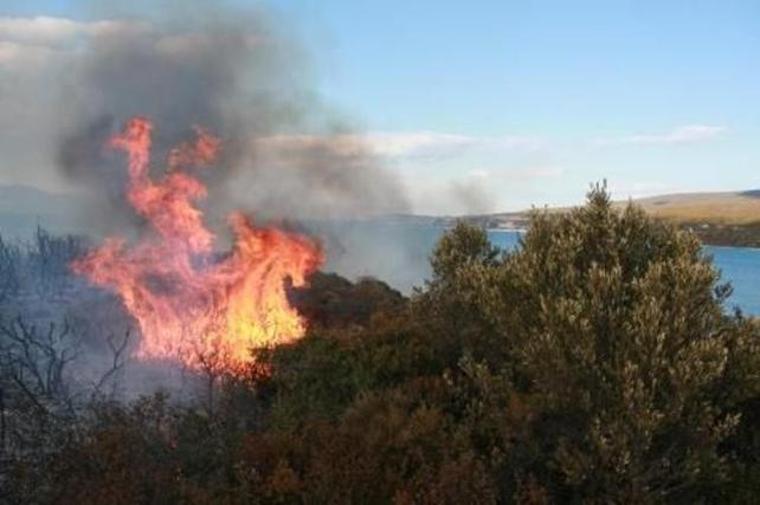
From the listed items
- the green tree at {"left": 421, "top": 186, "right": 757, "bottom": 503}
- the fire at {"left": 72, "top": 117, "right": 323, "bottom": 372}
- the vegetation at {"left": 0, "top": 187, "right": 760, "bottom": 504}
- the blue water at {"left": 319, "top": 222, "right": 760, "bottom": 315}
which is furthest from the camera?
the blue water at {"left": 319, "top": 222, "right": 760, "bottom": 315}

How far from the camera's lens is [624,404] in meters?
17.0

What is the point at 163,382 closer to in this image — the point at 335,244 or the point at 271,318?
the point at 271,318

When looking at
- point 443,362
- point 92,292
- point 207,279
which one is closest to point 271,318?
point 207,279

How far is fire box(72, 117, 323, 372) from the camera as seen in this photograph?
41.3m

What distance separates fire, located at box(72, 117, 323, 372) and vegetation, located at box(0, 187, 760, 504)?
18.3 metres

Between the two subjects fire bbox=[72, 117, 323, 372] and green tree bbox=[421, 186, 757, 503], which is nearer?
green tree bbox=[421, 186, 757, 503]

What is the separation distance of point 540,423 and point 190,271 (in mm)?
29858

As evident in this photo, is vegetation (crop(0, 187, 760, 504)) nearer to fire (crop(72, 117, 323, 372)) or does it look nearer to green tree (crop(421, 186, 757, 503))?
green tree (crop(421, 186, 757, 503))

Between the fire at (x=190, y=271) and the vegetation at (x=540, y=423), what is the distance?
1834 cm

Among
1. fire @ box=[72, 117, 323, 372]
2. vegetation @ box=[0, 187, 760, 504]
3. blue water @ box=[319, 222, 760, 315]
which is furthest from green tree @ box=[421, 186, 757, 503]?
blue water @ box=[319, 222, 760, 315]

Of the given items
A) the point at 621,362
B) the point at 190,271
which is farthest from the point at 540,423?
the point at 190,271

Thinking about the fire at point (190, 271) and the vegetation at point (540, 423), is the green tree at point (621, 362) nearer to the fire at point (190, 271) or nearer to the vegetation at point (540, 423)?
the vegetation at point (540, 423)

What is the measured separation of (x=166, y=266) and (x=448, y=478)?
108 ft

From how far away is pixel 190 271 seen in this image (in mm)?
45094
